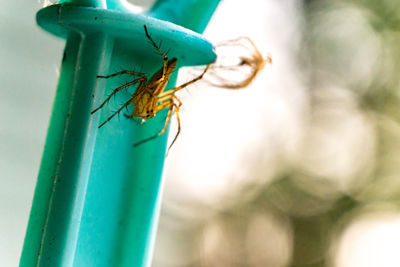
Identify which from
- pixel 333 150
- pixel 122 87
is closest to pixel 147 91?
Answer: pixel 122 87

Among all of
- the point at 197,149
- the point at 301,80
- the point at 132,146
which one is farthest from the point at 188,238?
the point at 132,146

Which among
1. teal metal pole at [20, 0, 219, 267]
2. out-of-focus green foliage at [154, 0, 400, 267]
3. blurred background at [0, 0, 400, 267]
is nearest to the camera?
teal metal pole at [20, 0, 219, 267]

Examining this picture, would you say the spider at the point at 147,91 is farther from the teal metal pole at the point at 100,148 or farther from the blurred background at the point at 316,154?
the blurred background at the point at 316,154

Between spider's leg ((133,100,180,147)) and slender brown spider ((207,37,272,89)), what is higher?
slender brown spider ((207,37,272,89))

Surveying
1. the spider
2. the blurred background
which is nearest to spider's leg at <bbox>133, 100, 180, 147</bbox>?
the spider

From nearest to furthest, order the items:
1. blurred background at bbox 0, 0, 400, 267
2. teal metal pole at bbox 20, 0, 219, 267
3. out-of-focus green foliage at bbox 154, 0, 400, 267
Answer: teal metal pole at bbox 20, 0, 219, 267 < blurred background at bbox 0, 0, 400, 267 < out-of-focus green foliage at bbox 154, 0, 400, 267

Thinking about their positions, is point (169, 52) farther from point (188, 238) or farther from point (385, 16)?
point (385, 16)

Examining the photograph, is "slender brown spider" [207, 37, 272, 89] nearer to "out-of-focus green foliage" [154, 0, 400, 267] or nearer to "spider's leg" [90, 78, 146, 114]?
"spider's leg" [90, 78, 146, 114]
